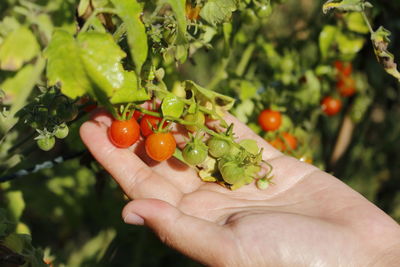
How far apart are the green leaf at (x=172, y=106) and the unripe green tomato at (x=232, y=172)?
0.21m

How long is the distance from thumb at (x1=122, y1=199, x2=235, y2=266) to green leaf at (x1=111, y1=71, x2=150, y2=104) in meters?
0.30

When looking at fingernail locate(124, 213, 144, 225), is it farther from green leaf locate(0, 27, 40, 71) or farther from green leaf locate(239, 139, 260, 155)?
green leaf locate(0, 27, 40, 71)

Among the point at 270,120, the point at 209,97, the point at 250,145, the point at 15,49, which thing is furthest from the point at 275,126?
the point at 15,49

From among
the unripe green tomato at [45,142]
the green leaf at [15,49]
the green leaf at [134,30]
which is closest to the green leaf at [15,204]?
the green leaf at [15,49]

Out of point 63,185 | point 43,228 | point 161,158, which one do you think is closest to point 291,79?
point 161,158

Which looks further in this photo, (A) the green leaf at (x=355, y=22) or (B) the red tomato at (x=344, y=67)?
(B) the red tomato at (x=344, y=67)

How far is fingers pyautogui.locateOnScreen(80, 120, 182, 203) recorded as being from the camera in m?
1.52

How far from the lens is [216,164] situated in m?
1.59

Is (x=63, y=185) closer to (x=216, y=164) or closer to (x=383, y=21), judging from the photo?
(x=216, y=164)

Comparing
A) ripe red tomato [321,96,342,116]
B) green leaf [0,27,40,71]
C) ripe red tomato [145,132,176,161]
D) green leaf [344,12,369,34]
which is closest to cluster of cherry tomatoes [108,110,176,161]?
ripe red tomato [145,132,176,161]

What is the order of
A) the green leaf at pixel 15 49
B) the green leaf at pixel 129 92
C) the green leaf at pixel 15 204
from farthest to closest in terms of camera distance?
the green leaf at pixel 15 204
the green leaf at pixel 15 49
the green leaf at pixel 129 92

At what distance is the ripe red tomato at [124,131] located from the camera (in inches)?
57.4

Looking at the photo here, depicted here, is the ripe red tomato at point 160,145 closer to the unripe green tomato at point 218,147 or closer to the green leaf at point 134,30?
the unripe green tomato at point 218,147

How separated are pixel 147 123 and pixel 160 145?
13cm
